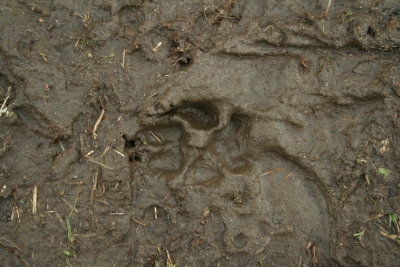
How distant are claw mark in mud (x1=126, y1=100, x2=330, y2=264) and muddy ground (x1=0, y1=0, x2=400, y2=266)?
0.01 m

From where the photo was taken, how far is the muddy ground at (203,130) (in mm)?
2547

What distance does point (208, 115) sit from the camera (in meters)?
2.73

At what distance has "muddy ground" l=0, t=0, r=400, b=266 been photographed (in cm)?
255

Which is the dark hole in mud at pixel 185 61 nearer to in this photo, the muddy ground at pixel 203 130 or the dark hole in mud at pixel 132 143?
the muddy ground at pixel 203 130

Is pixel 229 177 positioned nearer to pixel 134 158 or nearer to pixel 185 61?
pixel 134 158

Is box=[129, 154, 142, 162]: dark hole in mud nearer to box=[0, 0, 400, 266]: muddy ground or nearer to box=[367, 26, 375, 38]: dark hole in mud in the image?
box=[0, 0, 400, 266]: muddy ground

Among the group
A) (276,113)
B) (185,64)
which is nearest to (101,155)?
(185,64)

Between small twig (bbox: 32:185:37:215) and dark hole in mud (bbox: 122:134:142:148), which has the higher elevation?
dark hole in mud (bbox: 122:134:142:148)

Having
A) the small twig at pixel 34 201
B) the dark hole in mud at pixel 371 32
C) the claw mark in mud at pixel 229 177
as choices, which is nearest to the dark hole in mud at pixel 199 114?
the claw mark in mud at pixel 229 177

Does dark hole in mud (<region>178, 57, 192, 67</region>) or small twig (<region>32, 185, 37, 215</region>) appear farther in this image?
dark hole in mud (<region>178, 57, 192, 67</region>)

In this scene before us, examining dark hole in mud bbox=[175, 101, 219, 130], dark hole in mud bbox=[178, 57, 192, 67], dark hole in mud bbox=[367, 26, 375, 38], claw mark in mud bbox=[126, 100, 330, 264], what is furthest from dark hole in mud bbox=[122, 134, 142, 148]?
dark hole in mud bbox=[367, 26, 375, 38]

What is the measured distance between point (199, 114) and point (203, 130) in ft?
0.57

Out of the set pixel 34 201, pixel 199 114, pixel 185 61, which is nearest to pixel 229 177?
pixel 199 114

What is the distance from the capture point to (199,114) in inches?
107
